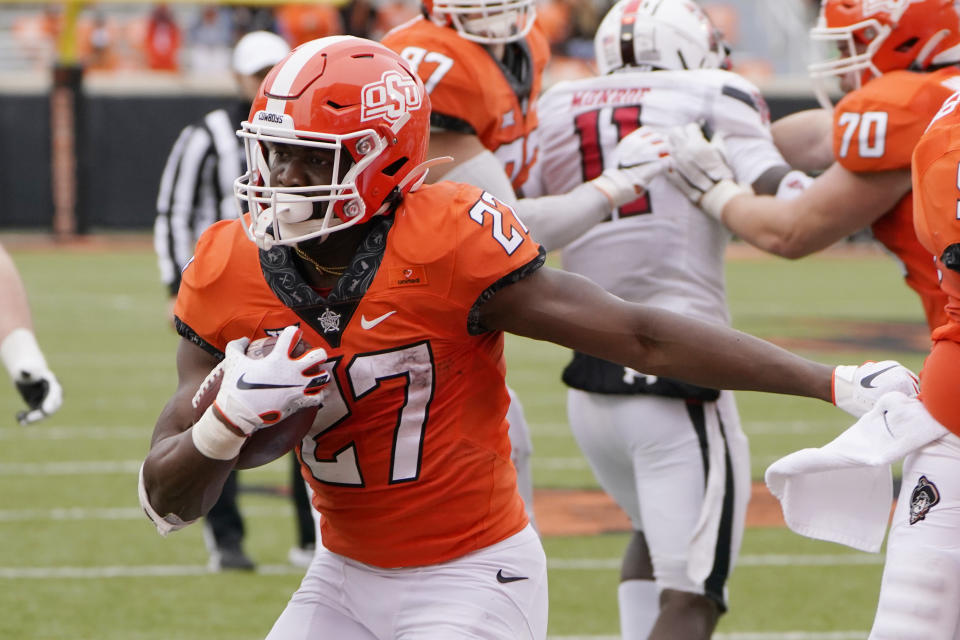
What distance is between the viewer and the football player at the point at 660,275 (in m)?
3.81

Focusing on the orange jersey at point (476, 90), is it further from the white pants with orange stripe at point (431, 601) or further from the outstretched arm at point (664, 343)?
the white pants with orange stripe at point (431, 601)

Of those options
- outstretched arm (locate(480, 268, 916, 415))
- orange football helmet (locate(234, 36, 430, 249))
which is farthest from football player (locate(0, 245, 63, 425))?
outstretched arm (locate(480, 268, 916, 415))

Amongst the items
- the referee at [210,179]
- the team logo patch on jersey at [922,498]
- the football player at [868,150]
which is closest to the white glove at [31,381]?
the football player at [868,150]

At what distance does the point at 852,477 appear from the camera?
309cm

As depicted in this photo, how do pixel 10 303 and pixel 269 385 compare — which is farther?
pixel 10 303

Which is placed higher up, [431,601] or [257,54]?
[431,601]

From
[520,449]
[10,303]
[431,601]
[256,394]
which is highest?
[256,394]

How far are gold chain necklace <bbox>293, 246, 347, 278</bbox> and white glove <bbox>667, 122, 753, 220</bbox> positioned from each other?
1361 mm

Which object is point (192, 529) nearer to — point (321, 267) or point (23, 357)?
point (23, 357)

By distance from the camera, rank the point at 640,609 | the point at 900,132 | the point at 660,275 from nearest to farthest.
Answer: the point at 900,132
the point at 660,275
the point at 640,609

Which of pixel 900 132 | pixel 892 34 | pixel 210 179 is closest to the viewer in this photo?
pixel 900 132

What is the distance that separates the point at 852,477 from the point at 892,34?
126cm

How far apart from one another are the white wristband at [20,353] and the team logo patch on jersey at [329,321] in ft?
4.79

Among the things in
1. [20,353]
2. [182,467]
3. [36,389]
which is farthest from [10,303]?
[182,467]
